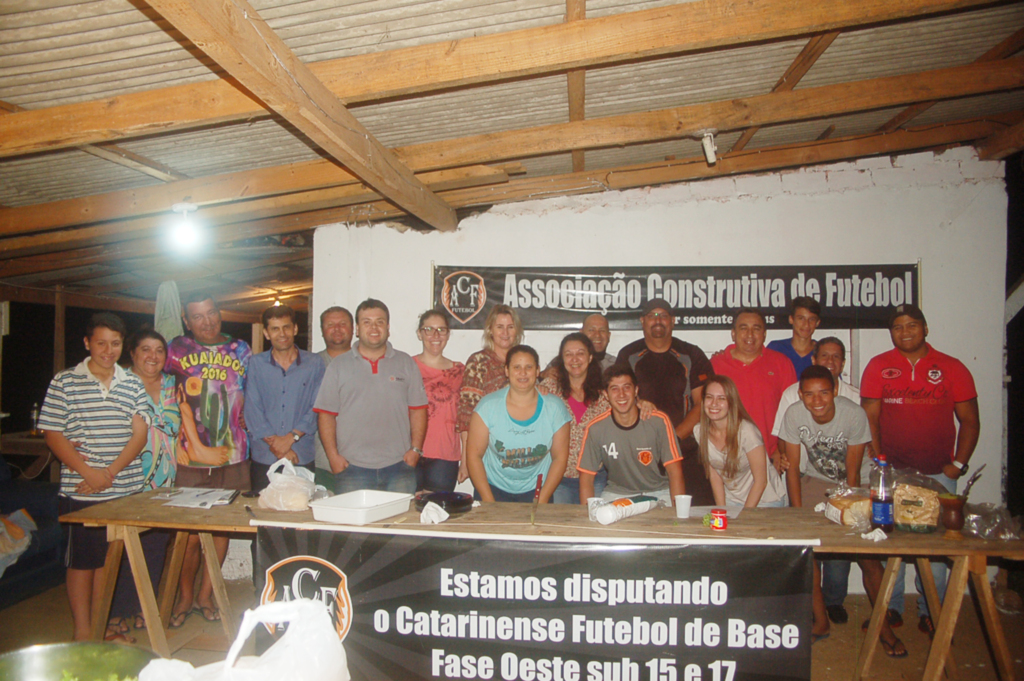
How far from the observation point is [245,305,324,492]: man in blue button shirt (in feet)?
13.2

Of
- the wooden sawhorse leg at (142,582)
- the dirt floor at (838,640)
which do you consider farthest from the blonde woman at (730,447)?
the wooden sawhorse leg at (142,582)

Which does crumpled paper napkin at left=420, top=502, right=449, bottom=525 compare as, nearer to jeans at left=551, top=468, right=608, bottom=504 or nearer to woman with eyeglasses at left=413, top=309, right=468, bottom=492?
jeans at left=551, top=468, right=608, bottom=504

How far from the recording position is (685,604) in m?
2.57

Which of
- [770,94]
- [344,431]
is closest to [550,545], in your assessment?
[344,431]

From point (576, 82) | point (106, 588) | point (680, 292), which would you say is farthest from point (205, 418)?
point (680, 292)

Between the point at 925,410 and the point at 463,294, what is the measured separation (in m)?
3.41

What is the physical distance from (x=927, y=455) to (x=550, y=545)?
9.55ft

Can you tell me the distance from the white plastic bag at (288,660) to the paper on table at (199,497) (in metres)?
1.98

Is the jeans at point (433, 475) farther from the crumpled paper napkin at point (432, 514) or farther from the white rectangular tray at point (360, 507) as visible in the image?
the crumpled paper napkin at point (432, 514)

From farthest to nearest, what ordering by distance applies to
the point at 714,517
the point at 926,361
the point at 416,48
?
1. the point at 926,361
2. the point at 714,517
3. the point at 416,48

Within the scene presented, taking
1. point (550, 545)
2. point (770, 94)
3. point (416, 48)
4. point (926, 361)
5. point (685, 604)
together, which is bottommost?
point (685, 604)

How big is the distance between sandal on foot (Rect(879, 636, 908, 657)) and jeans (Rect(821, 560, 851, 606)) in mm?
422

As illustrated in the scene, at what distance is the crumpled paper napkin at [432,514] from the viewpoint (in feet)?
9.12

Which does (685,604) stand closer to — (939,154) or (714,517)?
(714,517)
